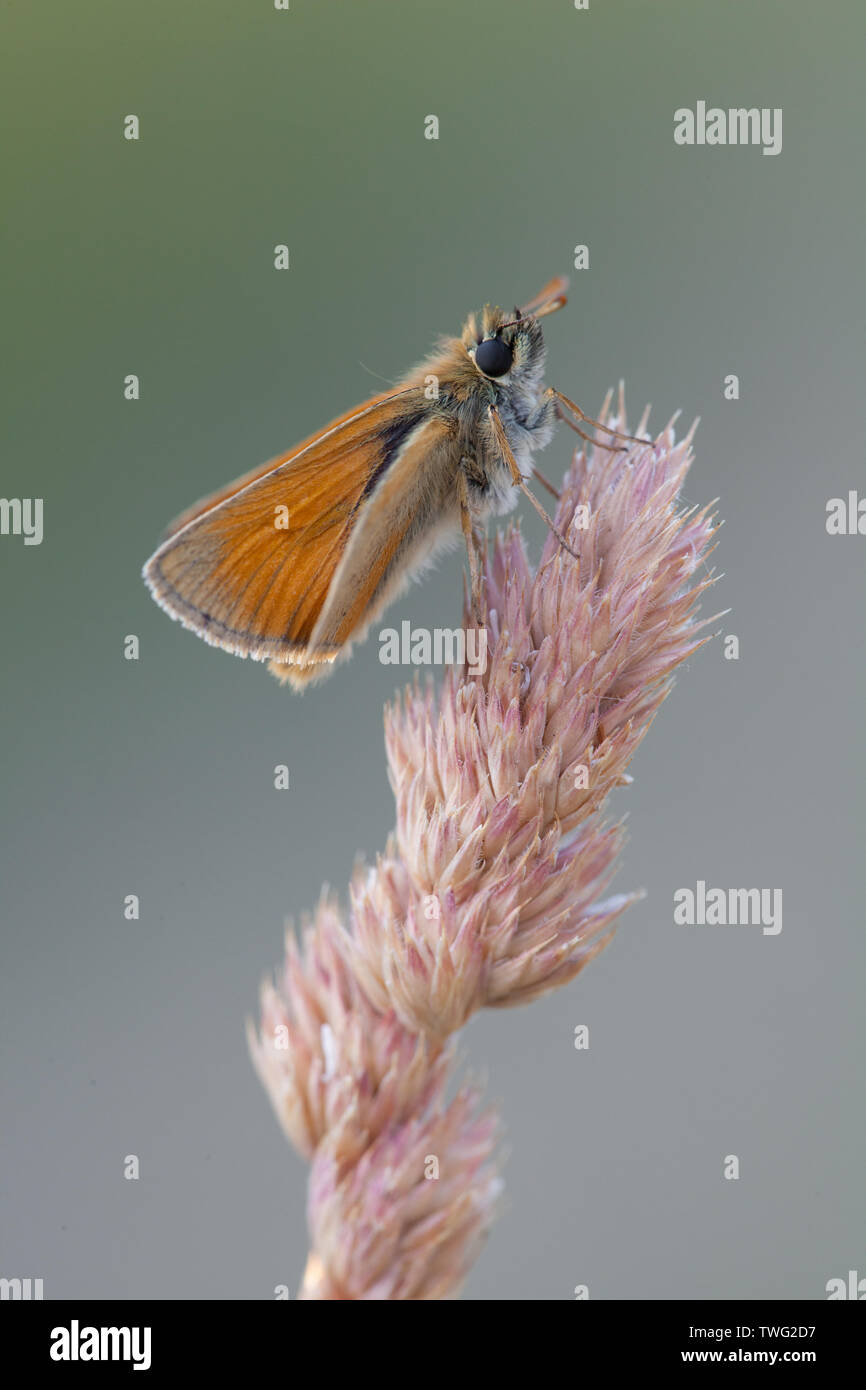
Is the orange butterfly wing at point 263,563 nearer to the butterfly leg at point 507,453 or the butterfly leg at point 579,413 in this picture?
the butterfly leg at point 507,453

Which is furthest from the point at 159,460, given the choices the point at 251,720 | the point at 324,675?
the point at 324,675

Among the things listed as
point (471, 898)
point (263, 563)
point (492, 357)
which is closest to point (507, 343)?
point (492, 357)

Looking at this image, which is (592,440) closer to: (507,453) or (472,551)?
(507,453)

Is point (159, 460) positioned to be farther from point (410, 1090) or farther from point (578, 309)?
point (410, 1090)

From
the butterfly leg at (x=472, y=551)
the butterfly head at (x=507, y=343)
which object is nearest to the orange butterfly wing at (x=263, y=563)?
the butterfly leg at (x=472, y=551)

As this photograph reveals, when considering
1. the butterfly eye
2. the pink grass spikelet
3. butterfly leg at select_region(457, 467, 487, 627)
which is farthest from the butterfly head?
the pink grass spikelet
